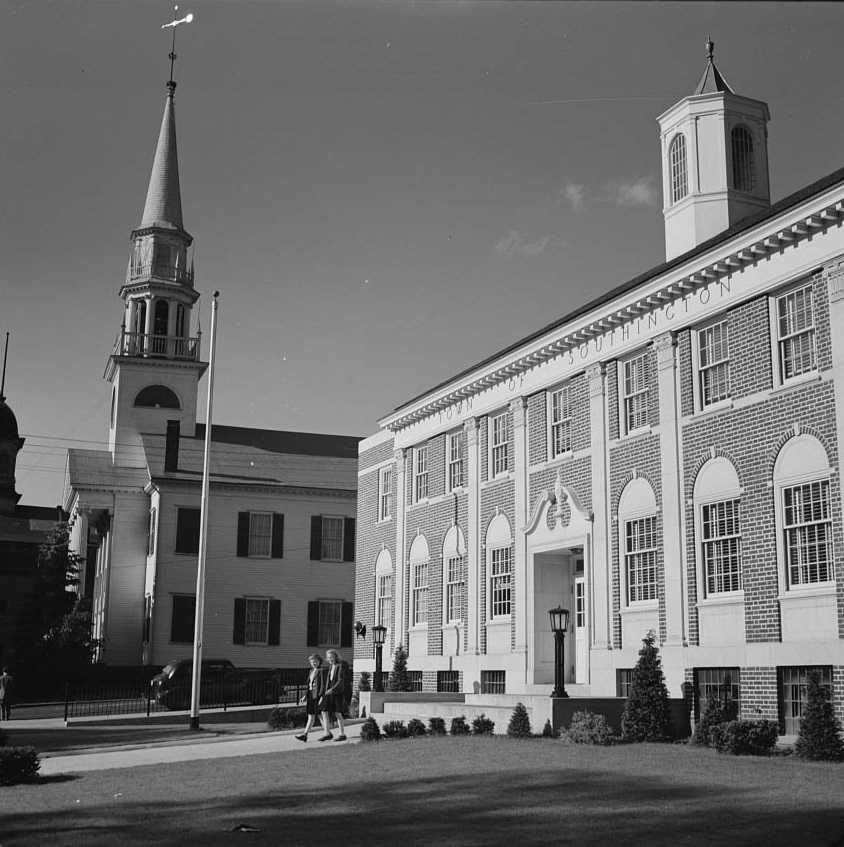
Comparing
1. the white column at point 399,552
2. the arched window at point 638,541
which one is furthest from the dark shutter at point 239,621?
the arched window at point 638,541

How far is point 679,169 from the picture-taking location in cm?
3064

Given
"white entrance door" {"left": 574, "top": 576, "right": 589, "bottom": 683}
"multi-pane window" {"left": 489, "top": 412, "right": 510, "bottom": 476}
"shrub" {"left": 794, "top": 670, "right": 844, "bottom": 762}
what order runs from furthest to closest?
"multi-pane window" {"left": 489, "top": 412, "right": 510, "bottom": 476} < "white entrance door" {"left": 574, "top": 576, "right": 589, "bottom": 683} < "shrub" {"left": 794, "top": 670, "right": 844, "bottom": 762}

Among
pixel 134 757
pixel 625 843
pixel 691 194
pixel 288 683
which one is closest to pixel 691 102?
pixel 691 194

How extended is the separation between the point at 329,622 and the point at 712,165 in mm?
33166

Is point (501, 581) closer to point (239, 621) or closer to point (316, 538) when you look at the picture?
point (239, 621)

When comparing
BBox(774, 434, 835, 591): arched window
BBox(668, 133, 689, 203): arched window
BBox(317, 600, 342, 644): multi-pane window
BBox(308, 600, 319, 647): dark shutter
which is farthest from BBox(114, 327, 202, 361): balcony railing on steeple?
BBox(774, 434, 835, 591): arched window

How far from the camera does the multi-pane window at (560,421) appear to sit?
28406mm

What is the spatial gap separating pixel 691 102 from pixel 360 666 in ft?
71.8

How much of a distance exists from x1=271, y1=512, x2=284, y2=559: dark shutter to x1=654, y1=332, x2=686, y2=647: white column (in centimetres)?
3388

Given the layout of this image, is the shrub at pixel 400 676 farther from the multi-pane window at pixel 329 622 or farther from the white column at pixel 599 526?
the multi-pane window at pixel 329 622

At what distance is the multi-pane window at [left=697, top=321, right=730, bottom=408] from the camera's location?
75.0ft

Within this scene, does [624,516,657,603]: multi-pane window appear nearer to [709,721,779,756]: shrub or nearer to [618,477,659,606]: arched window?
[618,477,659,606]: arched window

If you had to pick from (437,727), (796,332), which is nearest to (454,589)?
(437,727)

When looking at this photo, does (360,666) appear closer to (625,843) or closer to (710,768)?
(710,768)
